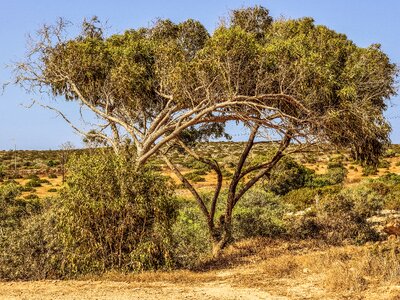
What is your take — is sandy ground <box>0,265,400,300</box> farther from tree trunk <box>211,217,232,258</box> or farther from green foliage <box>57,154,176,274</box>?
tree trunk <box>211,217,232,258</box>

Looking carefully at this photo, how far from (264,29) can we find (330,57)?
277cm

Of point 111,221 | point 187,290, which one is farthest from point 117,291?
point 111,221

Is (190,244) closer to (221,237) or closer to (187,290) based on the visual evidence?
(221,237)

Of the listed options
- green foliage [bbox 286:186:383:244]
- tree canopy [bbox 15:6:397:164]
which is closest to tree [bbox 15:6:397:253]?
tree canopy [bbox 15:6:397:164]

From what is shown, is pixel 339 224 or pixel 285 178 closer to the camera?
pixel 339 224

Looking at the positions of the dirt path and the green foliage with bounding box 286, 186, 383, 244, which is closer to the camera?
the dirt path

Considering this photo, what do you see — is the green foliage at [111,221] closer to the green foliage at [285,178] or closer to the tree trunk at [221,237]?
the tree trunk at [221,237]

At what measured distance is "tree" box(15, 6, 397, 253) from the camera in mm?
13648

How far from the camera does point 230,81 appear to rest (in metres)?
13.8

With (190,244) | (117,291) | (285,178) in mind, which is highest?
(285,178)

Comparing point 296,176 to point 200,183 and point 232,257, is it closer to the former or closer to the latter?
point 200,183

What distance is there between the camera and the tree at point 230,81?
1365cm

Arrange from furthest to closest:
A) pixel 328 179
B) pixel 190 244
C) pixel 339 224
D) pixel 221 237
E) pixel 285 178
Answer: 1. pixel 328 179
2. pixel 285 178
3. pixel 339 224
4. pixel 221 237
5. pixel 190 244

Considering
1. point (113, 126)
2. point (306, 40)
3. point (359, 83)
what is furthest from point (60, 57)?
point (359, 83)
